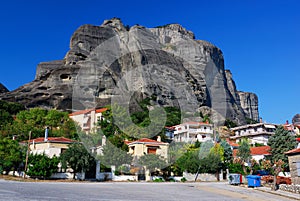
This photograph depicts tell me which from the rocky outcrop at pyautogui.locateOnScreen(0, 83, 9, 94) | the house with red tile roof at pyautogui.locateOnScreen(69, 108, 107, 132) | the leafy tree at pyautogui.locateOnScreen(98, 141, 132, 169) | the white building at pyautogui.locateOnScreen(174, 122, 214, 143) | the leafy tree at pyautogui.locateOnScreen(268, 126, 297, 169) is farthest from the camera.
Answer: the rocky outcrop at pyautogui.locateOnScreen(0, 83, 9, 94)

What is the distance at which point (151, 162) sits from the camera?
99.9 ft

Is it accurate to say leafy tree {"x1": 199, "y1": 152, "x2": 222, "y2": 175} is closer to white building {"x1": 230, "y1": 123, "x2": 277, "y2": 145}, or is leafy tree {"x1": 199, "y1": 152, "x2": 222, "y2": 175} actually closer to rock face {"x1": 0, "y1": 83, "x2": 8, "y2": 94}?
white building {"x1": 230, "y1": 123, "x2": 277, "y2": 145}

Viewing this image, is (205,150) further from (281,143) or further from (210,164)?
(281,143)

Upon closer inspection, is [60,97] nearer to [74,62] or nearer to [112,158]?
[74,62]

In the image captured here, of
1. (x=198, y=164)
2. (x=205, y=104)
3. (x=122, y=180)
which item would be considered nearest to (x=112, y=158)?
(x=122, y=180)

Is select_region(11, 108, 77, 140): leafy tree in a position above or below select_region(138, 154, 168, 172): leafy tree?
above

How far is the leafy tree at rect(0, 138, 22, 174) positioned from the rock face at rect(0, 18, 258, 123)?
1243 inches

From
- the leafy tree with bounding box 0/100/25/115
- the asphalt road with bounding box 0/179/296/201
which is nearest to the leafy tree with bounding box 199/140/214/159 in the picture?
the asphalt road with bounding box 0/179/296/201

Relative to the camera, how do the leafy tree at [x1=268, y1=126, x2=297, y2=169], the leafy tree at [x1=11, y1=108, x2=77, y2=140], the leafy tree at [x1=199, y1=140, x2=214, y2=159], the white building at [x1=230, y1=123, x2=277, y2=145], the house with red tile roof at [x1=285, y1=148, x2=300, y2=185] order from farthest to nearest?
the white building at [x1=230, y1=123, x2=277, y2=145] → the leafy tree at [x1=11, y1=108, x2=77, y2=140] → the leafy tree at [x1=268, y1=126, x2=297, y2=169] → the leafy tree at [x1=199, y1=140, x2=214, y2=159] → the house with red tile roof at [x1=285, y1=148, x2=300, y2=185]

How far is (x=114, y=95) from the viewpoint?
70.6 metres

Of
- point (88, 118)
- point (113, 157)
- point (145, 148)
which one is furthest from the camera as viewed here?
point (88, 118)

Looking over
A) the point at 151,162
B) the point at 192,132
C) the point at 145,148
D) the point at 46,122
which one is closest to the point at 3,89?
the point at 46,122

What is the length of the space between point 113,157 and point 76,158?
4282 millimetres

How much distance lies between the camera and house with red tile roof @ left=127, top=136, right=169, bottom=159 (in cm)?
3425
